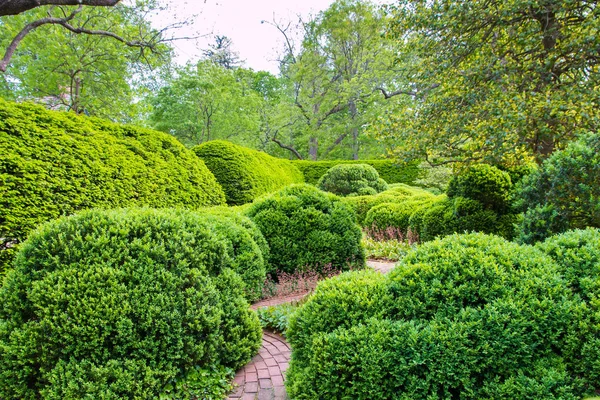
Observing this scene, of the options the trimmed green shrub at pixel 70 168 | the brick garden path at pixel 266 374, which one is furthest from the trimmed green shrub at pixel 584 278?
the trimmed green shrub at pixel 70 168

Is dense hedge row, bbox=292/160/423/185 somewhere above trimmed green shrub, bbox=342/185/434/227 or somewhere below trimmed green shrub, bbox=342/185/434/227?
above

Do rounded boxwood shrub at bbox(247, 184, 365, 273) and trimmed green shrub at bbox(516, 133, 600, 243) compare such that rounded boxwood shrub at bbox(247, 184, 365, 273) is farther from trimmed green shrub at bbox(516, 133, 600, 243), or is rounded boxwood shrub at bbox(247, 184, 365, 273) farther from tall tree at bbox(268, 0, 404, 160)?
tall tree at bbox(268, 0, 404, 160)

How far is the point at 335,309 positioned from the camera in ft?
7.09

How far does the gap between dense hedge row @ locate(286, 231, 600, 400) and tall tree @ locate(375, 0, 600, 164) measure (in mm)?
2622

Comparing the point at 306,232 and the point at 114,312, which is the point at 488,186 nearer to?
the point at 306,232

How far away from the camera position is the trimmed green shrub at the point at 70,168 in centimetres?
354

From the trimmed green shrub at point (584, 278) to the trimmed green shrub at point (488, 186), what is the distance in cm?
265

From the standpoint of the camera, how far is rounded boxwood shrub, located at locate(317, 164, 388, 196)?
12953 millimetres

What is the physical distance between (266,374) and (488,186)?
13.7ft

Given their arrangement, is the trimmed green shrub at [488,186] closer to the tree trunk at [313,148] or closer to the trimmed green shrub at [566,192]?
the trimmed green shrub at [566,192]

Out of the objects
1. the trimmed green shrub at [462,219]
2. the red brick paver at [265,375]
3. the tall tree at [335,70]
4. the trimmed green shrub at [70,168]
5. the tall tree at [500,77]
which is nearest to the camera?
the red brick paver at [265,375]

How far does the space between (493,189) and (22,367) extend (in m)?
5.55

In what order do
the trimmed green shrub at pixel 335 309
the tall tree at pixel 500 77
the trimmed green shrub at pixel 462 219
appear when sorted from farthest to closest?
the trimmed green shrub at pixel 462 219
the tall tree at pixel 500 77
the trimmed green shrub at pixel 335 309

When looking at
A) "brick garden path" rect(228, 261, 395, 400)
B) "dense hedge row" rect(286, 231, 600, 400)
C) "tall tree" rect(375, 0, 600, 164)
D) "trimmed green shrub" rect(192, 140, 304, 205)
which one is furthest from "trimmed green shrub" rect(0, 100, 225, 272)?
"tall tree" rect(375, 0, 600, 164)
